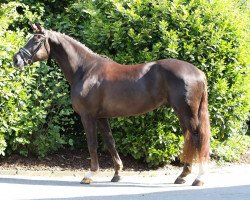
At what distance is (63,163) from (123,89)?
2.35 metres

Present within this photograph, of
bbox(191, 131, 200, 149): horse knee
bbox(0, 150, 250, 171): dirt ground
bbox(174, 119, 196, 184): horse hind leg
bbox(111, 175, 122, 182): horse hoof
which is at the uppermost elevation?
bbox(191, 131, 200, 149): horse knee

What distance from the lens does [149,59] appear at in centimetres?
877

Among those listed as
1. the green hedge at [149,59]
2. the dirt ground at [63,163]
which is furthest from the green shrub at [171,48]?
the dirt ground at [63,163]

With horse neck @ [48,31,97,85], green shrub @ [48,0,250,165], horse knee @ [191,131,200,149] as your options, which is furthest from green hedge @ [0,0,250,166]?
horse knee @ [191,131,200,149]

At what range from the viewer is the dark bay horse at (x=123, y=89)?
24.1ft

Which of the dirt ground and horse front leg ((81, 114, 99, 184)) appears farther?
the dirt ground

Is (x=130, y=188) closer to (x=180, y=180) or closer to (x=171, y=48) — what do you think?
(x=180, y=180)

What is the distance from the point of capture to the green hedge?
880 centimetres

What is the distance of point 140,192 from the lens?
6.95m

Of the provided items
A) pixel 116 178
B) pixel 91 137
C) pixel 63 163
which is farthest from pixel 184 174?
pixel 63 163

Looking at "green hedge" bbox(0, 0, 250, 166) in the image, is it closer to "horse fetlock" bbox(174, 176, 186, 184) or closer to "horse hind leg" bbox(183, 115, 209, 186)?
"horse fetlock" bbox(174, 176, 186, 184)

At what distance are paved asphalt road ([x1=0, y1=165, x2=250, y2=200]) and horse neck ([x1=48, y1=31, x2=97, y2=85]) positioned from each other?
1.72 metres

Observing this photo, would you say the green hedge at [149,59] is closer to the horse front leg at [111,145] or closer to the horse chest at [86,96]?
the horse front leg at [111,145]

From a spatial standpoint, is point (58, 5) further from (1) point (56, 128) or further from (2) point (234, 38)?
(2) point (234, 38)
